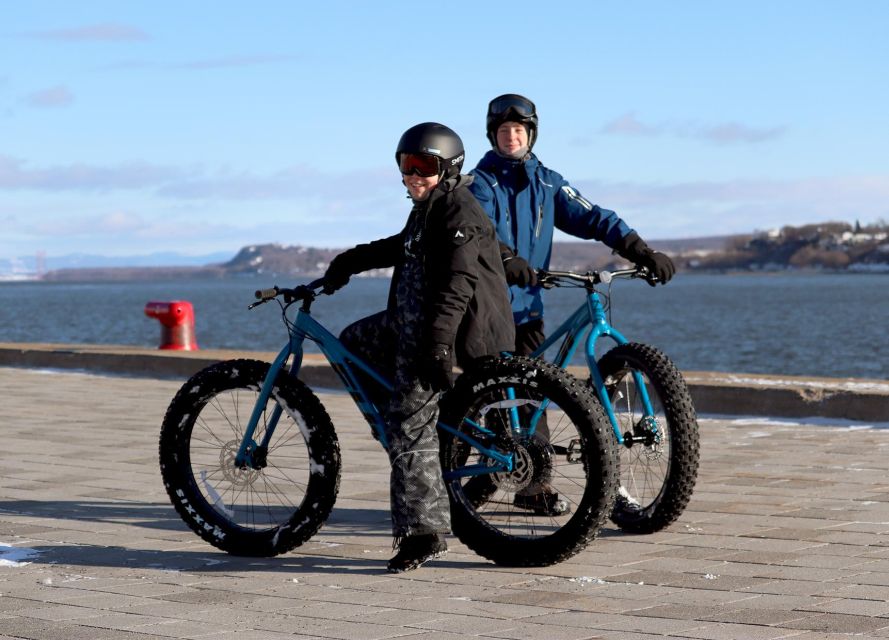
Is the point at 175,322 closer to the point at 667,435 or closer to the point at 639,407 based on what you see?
the point at 639,407

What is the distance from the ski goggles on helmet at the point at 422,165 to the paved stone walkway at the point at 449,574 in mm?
1473

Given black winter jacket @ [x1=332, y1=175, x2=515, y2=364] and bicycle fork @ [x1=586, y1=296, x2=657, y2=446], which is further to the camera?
bicycle fork @ [x1=586, y1=296, x2=657, y2=446]

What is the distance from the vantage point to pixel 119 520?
6.66m

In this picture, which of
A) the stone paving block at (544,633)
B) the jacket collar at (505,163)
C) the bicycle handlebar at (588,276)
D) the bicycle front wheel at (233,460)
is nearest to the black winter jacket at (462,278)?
the bicycle handlebar at (588,276)

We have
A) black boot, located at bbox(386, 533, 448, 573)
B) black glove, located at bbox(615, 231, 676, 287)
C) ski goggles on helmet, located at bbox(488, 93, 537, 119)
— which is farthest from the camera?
ski goggles on helmet, located at bbox(488, 93, 537, 119)

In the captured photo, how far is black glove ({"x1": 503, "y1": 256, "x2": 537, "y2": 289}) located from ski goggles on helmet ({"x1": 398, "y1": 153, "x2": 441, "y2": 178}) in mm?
595

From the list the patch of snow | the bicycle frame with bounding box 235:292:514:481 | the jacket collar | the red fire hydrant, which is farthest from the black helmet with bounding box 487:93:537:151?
the red fire hydrant

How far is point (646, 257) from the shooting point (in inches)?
249

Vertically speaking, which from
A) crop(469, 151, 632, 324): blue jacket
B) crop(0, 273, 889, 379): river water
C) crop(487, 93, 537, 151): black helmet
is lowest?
crop(0, 273, 889, 379): river water

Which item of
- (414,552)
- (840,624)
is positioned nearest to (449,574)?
(414,552)

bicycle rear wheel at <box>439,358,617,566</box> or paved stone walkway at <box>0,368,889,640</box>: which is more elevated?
bicycle rear wheel at <box>439,358,617,566</box>

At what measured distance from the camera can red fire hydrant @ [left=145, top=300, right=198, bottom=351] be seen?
17.3 m

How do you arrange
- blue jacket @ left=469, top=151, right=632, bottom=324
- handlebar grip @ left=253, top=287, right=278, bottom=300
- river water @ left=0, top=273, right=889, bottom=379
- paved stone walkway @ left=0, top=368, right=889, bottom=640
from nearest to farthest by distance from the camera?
1. paved stone walkway @ left=0, top=368, right=889, bottom=640
2. handlebar grip @ left=253, top=287, right=278, bottom=300
3. blue jacket @ left=469, top=151, right=632, bottom=324
4. river water @ left=0, top=273, right=889, bottom=379

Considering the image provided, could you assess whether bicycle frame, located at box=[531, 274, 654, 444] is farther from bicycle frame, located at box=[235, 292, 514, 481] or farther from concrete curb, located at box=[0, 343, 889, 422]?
concrete curb, located at box=[0, 343, 889, 422]
